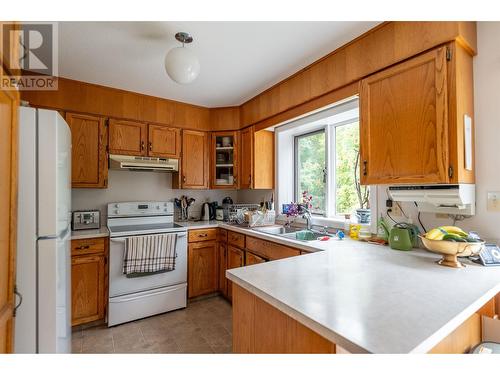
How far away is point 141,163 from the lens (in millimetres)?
2652

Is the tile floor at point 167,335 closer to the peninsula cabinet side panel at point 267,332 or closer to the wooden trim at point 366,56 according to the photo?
the peninsula cabinet side panel at point 267,332

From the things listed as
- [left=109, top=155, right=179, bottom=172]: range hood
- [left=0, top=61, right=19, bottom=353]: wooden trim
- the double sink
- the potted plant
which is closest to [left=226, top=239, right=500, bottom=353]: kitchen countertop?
the potted plant

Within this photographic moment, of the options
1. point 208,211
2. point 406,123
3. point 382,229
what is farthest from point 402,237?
point 208,211

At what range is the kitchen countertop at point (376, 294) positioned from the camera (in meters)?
0.67

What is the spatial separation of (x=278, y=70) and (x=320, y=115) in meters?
0.57

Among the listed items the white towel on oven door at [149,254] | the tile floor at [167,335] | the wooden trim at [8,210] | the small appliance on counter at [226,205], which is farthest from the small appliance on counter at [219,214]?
the wooden trim at [8,210]

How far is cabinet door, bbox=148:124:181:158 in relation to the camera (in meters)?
2.84

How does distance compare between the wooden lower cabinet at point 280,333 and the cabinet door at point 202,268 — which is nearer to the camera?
the wooden lower cabinet at point 280,333

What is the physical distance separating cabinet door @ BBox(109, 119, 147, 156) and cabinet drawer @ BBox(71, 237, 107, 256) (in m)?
0.95

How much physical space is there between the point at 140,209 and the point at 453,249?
113 inches

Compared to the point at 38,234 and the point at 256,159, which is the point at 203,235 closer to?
the point at 256,159

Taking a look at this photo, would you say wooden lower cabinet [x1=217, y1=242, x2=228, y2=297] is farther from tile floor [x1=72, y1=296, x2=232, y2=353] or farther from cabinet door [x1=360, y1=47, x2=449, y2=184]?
cabinet door [x1=360, y1=47, x2=449, y2=184]

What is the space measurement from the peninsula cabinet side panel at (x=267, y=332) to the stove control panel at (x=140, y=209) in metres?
2.13
